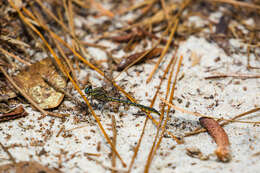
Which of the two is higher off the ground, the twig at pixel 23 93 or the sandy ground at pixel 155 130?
the twig at pixel 23 93

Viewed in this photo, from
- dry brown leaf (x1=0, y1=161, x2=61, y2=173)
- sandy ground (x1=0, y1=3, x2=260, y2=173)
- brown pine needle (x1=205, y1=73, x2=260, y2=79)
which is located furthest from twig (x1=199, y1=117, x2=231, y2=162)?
dry brown leaf (x1=0, y1=161, x2=61, y2=173)

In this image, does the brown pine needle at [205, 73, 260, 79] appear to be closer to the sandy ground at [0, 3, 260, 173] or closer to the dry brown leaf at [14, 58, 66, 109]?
the sandy ground at [0, 3, 260, 173]

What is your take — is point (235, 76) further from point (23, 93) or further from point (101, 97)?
point (23, 93)

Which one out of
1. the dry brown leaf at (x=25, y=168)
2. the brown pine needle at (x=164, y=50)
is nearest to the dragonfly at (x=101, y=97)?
the brown pine needle at (x=164, y=50)

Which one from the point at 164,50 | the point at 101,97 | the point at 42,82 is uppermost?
the point at 164,50

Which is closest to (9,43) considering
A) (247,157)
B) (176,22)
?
(176,22)

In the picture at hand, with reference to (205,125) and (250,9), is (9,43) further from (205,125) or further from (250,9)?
(250,9)

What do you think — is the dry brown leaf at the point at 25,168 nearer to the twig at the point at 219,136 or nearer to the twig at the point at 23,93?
the twig at the point at 23,93

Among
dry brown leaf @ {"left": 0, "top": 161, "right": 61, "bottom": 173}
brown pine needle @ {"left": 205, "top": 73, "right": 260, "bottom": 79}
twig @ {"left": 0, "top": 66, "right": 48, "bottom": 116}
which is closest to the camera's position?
dry brown leaf @ {"left": 0, "top": 161, "right": 61, "bottom": 173}

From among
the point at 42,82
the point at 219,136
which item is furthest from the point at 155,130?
the point at 42,82

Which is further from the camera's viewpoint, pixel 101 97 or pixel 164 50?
pixel 164 50

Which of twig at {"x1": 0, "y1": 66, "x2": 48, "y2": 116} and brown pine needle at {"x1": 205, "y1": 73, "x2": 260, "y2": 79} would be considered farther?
brown pine needle at {"x1": 205, "y1": 73, "x2": 260, "y2": 79}
